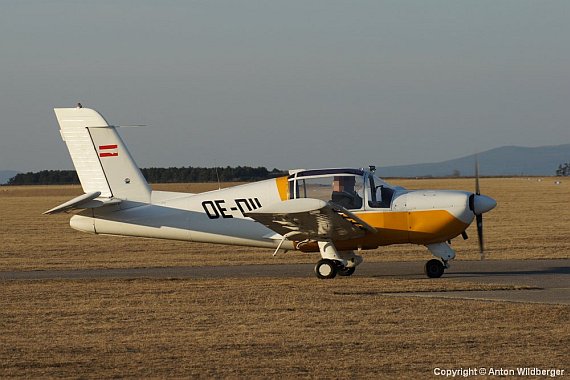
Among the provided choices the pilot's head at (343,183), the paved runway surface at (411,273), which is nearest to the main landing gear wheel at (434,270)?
the paved runway surface at (411,273)

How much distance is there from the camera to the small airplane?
1733 cm

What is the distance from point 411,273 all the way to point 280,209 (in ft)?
11.6

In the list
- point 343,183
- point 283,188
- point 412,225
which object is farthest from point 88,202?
point 412,225

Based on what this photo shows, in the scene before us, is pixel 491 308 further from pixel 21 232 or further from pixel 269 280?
pixel 21 232

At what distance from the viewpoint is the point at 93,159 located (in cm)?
1891

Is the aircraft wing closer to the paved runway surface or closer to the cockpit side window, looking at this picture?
the cockpit side window

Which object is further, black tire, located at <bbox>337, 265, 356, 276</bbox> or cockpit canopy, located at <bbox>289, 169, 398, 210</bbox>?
black tire, located at <bbox>337, 265, 356, 276</bbox>

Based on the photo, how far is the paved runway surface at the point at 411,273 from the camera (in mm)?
16266

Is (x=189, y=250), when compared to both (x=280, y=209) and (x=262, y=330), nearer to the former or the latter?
(x=280, y=209)

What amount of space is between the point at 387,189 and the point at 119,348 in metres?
8.38

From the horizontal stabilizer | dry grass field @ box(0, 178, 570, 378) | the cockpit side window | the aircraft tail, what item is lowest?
dry grass field @ box(0, 178, 570, 378)

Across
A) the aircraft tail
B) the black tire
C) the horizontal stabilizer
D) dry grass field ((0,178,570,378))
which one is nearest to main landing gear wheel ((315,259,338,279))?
dry grass field ((0,178,570,378))

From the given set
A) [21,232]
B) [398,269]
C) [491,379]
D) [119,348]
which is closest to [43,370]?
[119,348]

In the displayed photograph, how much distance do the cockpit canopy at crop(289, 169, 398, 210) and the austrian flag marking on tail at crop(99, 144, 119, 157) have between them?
3.77m
